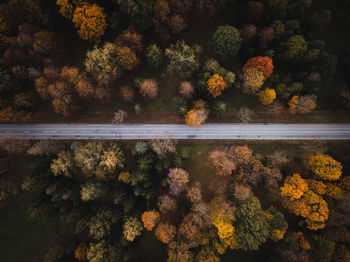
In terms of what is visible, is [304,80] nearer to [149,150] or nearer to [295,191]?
[295,191]

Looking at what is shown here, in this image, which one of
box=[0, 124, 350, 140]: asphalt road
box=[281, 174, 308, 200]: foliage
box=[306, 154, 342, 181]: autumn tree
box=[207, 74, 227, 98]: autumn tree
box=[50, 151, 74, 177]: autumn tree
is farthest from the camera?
box=[0, 124, 350, 140]: asphalt road

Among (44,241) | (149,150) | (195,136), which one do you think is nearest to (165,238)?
(149,150)

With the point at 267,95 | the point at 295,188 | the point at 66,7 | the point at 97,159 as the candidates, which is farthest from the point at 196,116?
the point at 66,7

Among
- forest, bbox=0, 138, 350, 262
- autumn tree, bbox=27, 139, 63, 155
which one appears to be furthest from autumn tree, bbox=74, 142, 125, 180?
autumn tree, bbox=27, 139, 63, 155

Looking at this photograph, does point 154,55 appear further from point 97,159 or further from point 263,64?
point 97,159

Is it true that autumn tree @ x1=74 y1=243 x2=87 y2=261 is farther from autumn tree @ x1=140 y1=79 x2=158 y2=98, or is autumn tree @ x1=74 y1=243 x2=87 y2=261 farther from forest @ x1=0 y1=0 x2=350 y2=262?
autumn tree @ x1=140 y1=79 x2=158 y2=98

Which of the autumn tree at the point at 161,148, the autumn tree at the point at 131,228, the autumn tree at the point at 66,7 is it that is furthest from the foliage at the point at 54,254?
the autumn tree at the point at 66,7

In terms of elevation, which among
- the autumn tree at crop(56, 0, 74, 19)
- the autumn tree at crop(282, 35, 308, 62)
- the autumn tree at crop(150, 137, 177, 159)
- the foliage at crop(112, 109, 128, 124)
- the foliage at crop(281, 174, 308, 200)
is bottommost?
the foliage at crop(281, 174, 308, 200)
